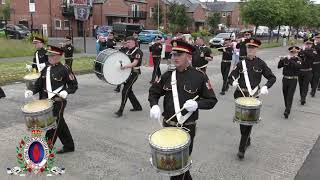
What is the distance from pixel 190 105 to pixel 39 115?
248cm

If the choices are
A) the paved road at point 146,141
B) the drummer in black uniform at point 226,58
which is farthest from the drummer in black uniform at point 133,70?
the drummer in black uniform at point 226,58

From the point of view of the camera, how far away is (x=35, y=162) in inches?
229

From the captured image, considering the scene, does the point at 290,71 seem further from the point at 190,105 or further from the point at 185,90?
the point at 190,105

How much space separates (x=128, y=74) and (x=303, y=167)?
470cm

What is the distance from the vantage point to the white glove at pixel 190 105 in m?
4.41

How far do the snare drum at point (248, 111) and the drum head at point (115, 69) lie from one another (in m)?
3.66

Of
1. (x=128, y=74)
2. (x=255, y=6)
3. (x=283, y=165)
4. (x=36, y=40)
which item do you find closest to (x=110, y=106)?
(x=128, y=74)

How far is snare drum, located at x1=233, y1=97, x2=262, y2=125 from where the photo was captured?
21.2ft

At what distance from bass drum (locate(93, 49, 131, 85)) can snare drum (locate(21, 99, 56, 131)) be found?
3.37 metres

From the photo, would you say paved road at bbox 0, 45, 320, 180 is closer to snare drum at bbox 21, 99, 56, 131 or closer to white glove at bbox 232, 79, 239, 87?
snare drum at bbox 21, 99, 56, 131

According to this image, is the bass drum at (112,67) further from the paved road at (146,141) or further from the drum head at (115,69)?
the paved road at (146,141)

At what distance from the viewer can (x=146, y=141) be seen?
25.1 feet

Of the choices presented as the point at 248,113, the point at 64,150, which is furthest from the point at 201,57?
the point at 64,150

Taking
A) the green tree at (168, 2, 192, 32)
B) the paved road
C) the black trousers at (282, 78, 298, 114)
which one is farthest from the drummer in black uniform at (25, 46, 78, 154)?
the green tree at (168, 2, 192, 32)
